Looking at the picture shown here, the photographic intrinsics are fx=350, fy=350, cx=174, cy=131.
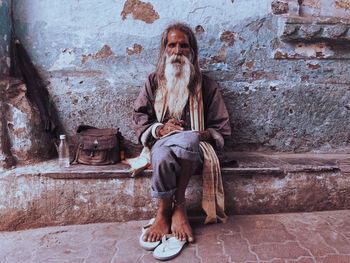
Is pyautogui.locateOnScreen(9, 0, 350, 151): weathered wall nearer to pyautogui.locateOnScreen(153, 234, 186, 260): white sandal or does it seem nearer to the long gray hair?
the long gray hair

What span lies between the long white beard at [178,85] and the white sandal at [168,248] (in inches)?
37.1

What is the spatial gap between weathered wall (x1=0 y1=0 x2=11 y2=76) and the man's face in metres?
1.31

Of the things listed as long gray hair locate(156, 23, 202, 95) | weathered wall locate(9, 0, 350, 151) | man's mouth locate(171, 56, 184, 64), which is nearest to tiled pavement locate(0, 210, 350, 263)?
weathered wall locate(9, 0, 350, 151)

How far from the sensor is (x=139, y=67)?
3.22 meters

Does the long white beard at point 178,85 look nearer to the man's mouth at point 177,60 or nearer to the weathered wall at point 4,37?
the man's mouth at point 177,60

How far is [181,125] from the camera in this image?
2717 millimetres

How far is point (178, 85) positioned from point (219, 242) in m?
1.21

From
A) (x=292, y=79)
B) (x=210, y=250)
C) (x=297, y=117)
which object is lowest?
(x=210, y=250)

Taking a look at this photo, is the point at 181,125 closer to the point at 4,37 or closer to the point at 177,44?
the point at 177,44

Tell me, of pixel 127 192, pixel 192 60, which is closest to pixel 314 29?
pixel 192 60

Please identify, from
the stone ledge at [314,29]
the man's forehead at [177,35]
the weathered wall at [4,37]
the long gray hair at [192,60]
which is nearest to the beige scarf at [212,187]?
the long gray hair at [192,60]

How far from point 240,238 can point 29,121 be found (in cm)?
188

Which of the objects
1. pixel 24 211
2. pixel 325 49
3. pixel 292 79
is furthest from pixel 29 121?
pixel 325 49

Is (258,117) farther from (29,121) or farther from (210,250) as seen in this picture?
(29,121)
